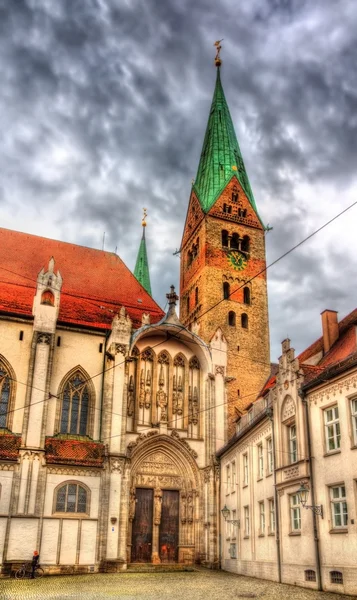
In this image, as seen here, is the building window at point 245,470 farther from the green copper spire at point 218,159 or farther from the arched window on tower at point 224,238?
the green copper spire at point 218,159

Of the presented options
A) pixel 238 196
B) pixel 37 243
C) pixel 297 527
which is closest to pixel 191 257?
pixel 238 196

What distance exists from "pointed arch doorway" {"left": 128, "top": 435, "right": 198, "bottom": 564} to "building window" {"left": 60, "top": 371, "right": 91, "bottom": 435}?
3262 millimetres

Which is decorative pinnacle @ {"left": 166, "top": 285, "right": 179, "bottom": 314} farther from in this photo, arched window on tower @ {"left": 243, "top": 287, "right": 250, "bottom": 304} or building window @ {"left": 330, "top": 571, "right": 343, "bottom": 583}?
building window @ {"left": 330, "top": 571, "right": 343, "bottom": 583}

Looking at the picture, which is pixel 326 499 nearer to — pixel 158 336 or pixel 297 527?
pixel 297 527

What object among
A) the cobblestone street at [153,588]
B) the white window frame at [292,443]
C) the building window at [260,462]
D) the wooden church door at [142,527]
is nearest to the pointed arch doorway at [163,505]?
the wooden church door at [142,527]

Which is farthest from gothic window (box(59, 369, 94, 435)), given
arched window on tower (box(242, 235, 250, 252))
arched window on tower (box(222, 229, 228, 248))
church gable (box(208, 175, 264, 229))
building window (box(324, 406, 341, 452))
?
church gable (box(208, 175, 264, 229))

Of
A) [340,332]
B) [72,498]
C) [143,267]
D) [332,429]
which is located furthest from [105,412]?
[143,267]

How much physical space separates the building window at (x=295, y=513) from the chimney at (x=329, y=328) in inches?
261

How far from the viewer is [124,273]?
37500 millimetres

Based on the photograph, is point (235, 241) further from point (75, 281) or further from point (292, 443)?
point (292, 443)

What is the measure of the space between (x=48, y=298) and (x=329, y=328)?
14.3m

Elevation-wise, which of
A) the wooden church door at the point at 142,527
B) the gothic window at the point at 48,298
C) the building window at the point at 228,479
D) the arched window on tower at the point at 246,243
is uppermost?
the arched window on tower at the point at 246,243

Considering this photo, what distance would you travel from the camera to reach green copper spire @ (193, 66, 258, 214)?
146ft

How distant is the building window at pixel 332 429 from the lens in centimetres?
1720
